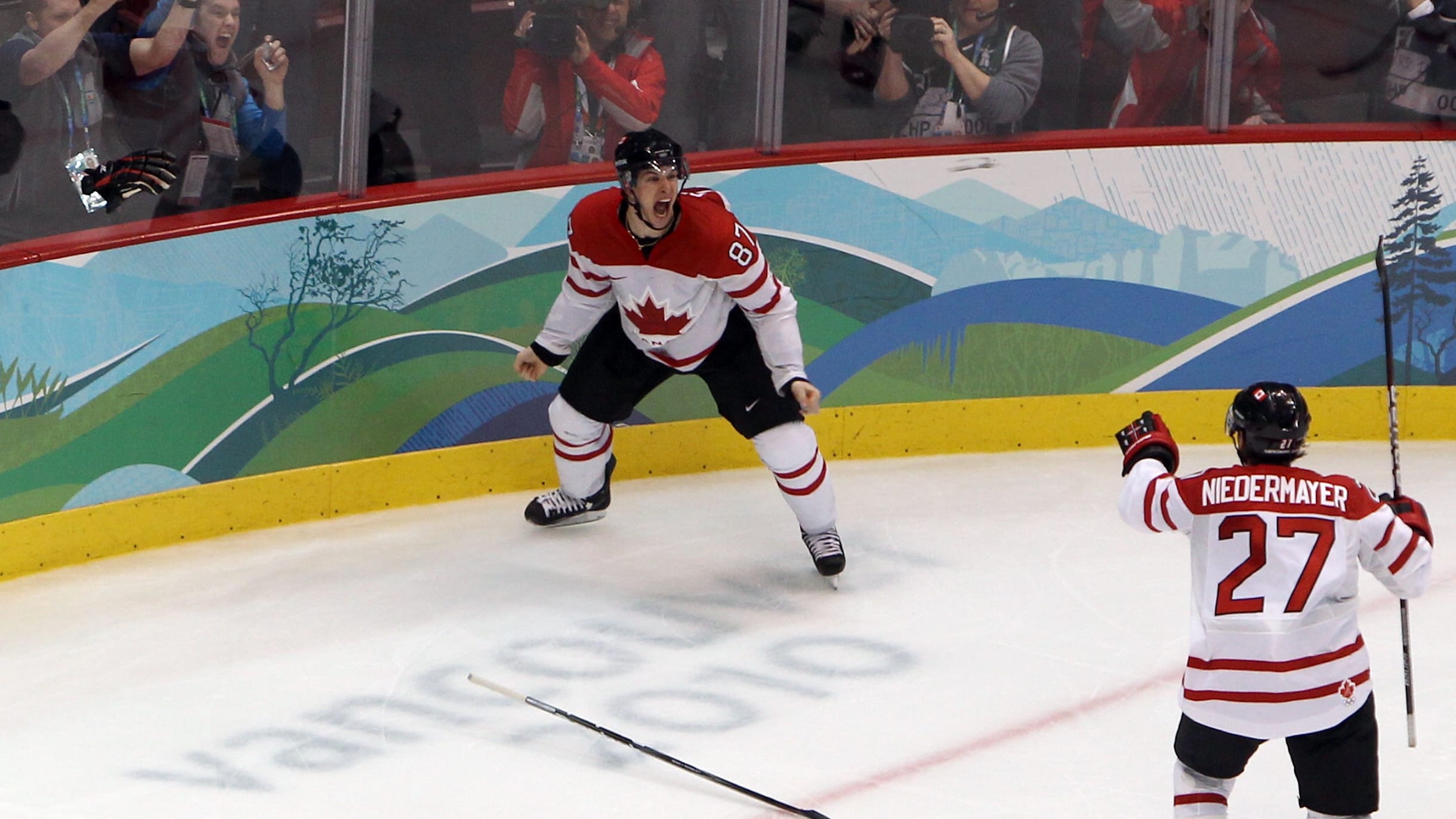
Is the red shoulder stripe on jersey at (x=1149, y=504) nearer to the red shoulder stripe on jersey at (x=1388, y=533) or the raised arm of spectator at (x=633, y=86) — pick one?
the red shoulder stripe on jersey at (x=1388, y=533)

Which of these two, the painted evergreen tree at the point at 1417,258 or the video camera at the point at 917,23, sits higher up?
the video camera at the point at 917,23

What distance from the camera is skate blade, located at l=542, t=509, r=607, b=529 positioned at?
5051mm

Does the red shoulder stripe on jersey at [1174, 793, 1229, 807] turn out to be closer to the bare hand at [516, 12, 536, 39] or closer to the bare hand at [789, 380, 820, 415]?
the bare hand at [789, 380, 820, 415]

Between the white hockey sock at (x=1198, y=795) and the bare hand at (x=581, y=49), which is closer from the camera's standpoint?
the white hockey sock at (x=1198, y=795)

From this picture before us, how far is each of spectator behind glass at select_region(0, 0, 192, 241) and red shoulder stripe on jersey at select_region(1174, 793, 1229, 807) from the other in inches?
124

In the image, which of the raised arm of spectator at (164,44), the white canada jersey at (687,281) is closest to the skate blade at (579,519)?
the white canada jersey at (687,281)

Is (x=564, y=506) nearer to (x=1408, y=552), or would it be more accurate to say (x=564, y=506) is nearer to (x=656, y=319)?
(x=656, y=319)

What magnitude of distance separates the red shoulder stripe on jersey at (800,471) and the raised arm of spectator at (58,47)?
2.05 meters

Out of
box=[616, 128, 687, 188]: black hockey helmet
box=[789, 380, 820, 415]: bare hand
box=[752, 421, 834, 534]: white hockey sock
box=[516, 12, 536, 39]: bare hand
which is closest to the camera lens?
box=[616, 128, 687, 188]: black hockey helmet

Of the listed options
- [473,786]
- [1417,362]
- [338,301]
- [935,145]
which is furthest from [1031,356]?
[473,786]

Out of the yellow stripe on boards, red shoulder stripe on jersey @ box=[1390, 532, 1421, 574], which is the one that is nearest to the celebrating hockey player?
the yellow stripe on boards

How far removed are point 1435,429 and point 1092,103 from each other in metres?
1.57

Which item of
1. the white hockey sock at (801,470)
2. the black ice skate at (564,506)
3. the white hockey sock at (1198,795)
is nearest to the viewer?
the white hockey sock at (1198,795)

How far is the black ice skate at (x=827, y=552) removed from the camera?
15.0 feet
